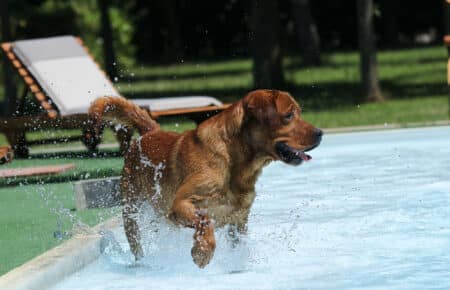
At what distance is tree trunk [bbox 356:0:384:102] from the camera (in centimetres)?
1759

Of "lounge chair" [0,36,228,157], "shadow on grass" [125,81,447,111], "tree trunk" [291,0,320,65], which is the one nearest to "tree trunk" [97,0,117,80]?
"shadow on grass" [125,81,447,111]

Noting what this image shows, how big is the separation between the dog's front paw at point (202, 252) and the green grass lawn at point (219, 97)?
108 centimetres

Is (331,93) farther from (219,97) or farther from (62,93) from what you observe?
(62,93)

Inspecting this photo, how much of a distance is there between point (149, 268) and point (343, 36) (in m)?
37.1

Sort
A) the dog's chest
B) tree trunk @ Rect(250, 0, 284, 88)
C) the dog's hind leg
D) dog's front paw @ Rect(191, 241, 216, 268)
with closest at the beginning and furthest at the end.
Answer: dog's front paw @ Rect(191, 241, 216, 268), the dog's chest, the dog's hind leg, tree trunk @ Rect(250, 0, 284, 88)

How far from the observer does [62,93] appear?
41.1 ft

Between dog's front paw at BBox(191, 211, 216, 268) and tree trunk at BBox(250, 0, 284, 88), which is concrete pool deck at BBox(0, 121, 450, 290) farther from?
tree trunk at BBox(250, 0, 284, 88)

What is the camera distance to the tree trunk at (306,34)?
2933 centimetres

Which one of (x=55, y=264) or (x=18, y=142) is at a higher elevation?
(x=55, y=264)

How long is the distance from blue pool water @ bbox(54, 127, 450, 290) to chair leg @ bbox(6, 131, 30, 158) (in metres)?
3.52

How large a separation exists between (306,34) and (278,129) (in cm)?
2452

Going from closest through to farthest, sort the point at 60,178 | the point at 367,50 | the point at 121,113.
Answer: the point at 121,113 → the point at 60,178 → the point at 367,50

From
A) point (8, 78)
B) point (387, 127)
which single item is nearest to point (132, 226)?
point (387, 127)

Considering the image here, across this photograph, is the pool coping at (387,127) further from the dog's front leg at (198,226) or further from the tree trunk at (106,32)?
the tree trunk at (106,32)
